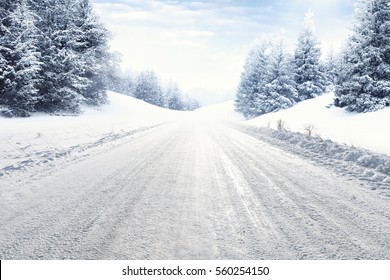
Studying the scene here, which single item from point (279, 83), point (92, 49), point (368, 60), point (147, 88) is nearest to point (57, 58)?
point (92, 49)

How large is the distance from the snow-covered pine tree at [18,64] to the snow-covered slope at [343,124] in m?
16.2

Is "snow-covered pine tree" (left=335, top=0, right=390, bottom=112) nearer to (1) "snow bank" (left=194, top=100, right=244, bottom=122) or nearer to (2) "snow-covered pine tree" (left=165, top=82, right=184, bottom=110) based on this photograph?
(1) "snow bank" (left=194, top=100, right=244, bottom=122)

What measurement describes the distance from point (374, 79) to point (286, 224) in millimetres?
17156

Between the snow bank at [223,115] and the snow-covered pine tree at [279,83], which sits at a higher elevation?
the snow-covered pine tree at [279,83]

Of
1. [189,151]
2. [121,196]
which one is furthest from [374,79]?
[121,196]

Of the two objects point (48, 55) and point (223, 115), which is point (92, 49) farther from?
point (223, 115)

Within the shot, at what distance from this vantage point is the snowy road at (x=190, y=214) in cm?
284

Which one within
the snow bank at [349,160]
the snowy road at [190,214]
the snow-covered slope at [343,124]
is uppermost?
the snow-covered slope at [343,124]

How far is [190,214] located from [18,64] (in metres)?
16.8

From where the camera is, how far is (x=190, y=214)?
3.79 metres

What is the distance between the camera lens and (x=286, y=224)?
11.3ft

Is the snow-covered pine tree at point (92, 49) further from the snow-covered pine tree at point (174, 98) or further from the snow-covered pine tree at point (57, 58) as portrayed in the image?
the snow-covered pine tree at point (174, 98)

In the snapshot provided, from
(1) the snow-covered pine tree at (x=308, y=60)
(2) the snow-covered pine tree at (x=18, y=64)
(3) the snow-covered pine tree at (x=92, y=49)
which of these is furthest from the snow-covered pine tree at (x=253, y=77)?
(2) the snow-covered pine tree at (x=18, y=64)

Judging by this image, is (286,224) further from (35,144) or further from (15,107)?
(15,107)
